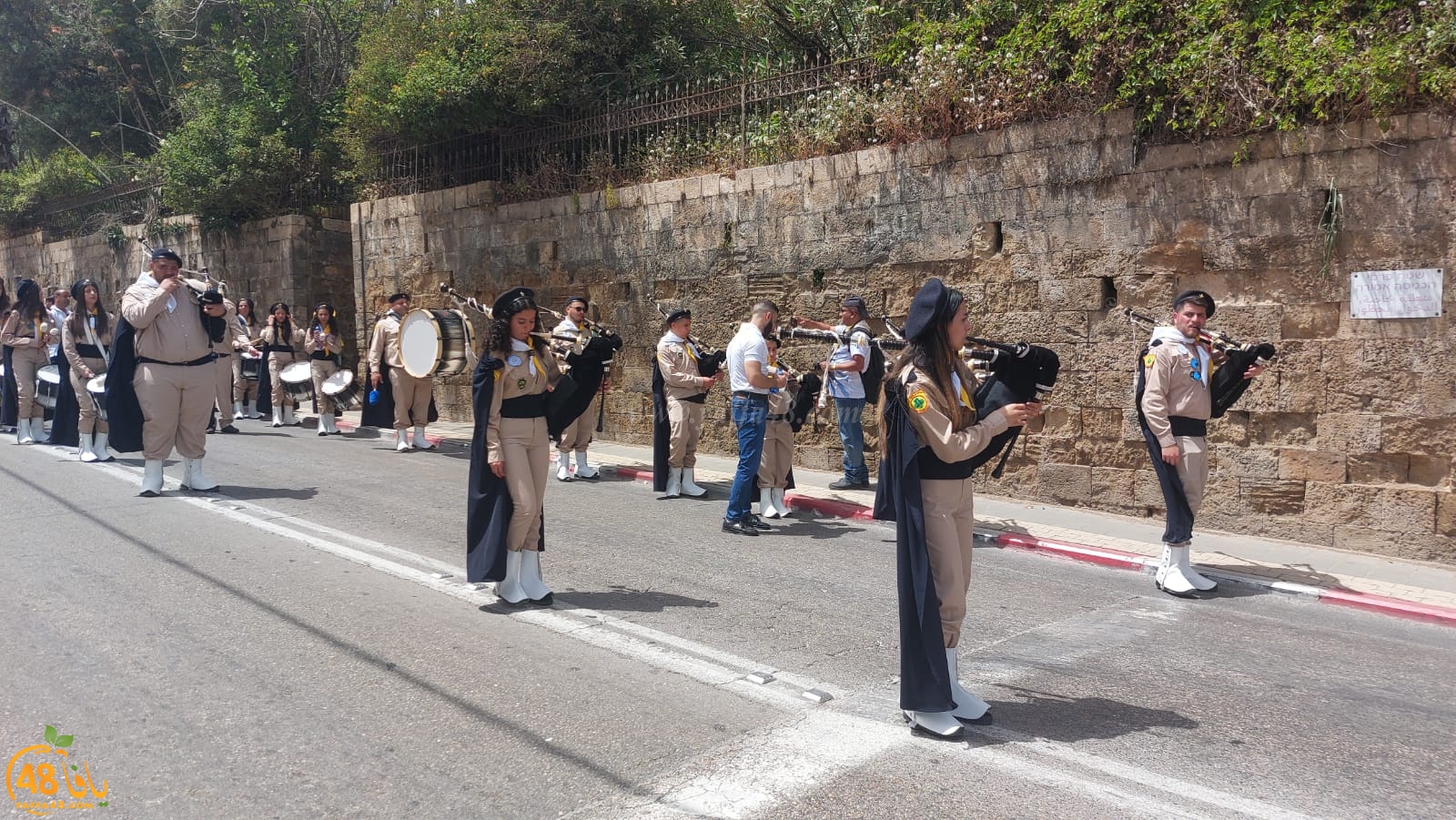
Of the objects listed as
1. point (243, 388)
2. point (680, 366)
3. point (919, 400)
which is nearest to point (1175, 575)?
point (919, 400)

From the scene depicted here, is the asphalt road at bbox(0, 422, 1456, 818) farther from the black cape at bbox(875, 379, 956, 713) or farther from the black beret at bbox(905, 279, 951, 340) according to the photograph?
the black beret at bbox(905, 279, 951, 340)

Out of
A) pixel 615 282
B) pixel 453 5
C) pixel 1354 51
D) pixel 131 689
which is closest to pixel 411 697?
pixel 131 689

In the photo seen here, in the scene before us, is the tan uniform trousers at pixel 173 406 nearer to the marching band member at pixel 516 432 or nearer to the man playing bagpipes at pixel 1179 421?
the marching band member at pixel 516 432

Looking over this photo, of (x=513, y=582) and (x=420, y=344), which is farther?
(x=420, y=344)

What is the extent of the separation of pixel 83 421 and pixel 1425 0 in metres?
13.9

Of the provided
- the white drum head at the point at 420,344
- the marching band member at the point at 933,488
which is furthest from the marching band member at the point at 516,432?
the white drum head at the point at 420,344

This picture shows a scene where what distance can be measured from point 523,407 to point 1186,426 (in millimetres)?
4556

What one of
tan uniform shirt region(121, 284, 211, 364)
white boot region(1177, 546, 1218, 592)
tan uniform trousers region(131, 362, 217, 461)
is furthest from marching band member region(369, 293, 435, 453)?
white boot region(1177, 546, 1218, 592)

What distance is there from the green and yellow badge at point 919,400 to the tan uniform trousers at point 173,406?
776cm

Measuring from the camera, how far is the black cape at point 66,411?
12.1 m

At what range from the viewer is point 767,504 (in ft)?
31.6

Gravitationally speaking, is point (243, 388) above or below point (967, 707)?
above

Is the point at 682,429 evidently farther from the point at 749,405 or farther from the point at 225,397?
the point at 225,397

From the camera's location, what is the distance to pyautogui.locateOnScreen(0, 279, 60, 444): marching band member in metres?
13.2
